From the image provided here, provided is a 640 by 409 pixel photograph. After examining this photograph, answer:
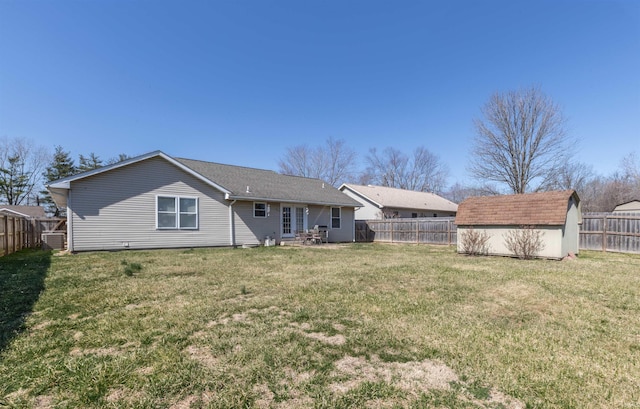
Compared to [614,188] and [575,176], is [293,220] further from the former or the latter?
[614,188]

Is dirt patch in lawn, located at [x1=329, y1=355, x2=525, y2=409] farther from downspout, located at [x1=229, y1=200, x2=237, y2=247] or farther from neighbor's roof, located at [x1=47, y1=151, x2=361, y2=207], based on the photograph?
downspout, located at [x1=229, y1=200, x2=237, y2=247]

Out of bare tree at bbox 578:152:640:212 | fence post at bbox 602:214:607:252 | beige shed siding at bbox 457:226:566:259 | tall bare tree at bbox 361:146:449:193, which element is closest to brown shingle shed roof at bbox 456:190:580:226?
beige shed siding at bbox 457:226:566:259

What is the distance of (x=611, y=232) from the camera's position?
500 inches

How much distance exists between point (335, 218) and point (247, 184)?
6070mm

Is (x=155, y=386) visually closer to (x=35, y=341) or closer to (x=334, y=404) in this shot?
(x=334, y=404)

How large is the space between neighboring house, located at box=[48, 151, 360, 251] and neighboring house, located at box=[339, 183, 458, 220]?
29.7ft

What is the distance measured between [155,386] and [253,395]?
83 centimetres

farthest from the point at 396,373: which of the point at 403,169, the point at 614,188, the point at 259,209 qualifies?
the point at 614,188

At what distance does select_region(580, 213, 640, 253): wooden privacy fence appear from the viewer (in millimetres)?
12219

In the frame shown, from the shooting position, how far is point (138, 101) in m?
16.2

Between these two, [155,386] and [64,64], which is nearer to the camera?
[155,386]

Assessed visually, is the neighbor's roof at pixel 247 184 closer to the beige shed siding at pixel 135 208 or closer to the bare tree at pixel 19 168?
the beige shed siding at pixel 135 208

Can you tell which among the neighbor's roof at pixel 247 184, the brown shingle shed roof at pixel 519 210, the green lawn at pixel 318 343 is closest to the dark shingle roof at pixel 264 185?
the neighbor's roof at pixel 247 184

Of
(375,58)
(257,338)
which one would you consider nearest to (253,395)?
(257,338)
